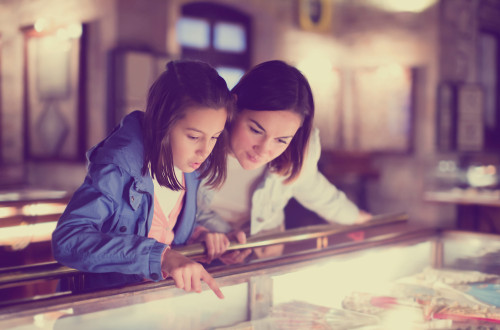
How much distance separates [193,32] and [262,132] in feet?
19.1

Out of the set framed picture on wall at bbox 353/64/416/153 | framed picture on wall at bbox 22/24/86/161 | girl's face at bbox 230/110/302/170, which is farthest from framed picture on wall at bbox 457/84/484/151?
girl's face at bbox 230/110/302/170

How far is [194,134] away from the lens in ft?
4.25

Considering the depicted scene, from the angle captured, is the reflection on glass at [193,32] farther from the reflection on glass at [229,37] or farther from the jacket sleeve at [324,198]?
the jacket sleeve at [324,198]

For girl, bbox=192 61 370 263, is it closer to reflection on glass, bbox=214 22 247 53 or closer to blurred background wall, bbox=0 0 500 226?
blurred background wall, bbox=0 0 500 226

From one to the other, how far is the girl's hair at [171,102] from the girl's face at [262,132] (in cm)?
18

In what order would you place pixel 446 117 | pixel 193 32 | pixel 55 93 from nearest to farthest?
pixel 55 93 → pixel 193 32 → pixel 446 117

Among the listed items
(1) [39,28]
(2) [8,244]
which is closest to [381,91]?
(1) [39,28]

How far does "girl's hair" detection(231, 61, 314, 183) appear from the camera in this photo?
1.58 metres

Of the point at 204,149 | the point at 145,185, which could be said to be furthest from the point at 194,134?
the point at 145,185

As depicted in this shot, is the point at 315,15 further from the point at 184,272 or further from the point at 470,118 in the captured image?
the point at 184,272

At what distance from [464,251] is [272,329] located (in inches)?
39.1

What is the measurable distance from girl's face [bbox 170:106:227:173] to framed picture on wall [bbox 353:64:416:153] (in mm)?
6744

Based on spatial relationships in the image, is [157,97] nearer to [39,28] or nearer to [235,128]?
[235,128]

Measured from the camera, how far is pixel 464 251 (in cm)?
193
